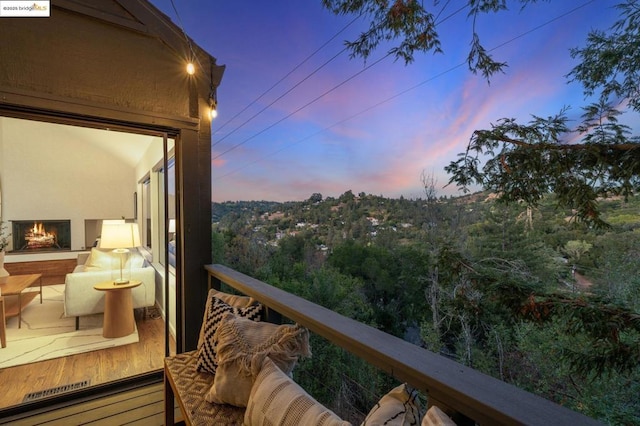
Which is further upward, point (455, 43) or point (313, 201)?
point (455, 43)

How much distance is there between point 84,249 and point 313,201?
20.4 ft

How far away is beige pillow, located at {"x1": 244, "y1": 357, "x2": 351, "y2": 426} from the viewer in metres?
0.95

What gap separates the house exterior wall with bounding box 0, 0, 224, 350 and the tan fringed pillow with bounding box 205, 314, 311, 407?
47.3 inches

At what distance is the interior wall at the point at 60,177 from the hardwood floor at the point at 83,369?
5401 mm

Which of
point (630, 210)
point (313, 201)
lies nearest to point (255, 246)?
point (313, 201)

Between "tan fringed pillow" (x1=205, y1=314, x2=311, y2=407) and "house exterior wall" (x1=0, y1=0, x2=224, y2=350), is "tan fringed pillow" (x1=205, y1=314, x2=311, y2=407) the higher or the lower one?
the lower one

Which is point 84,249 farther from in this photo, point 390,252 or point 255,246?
point 390,252

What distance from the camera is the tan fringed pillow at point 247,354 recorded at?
4.30 feet

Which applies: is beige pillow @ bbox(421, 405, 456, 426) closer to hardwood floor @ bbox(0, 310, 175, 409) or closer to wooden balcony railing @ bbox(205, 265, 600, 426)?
wooden balcony railing @ bbox(205, 265, 600, 426)

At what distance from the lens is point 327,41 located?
5418 mm

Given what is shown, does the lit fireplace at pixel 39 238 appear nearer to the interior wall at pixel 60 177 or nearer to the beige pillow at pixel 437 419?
the interior wall at pixel 60 177

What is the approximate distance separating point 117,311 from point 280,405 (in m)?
3.36

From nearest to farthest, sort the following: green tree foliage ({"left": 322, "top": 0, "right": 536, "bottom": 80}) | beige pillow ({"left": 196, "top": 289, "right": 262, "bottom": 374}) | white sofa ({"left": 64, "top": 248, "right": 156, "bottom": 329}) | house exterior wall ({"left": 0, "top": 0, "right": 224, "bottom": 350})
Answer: beige pillow ({"left": 196, "top": 289, "right": 262, "bottom": 374})
house exterior wall ({"left": 0, "top": 0, "right": 224, "bottom": 350})
green tree foliage ({"left": 322, "top": 0, "right": 536, "bottom": 80})
white sofa ({"left": 64, "top": 248, "right": 156, "bottom": 329})

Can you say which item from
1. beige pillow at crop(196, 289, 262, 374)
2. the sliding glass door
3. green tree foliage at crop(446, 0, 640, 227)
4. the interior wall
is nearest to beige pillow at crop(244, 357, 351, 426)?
beige pillow at crop(196, 289, 262, 374)
